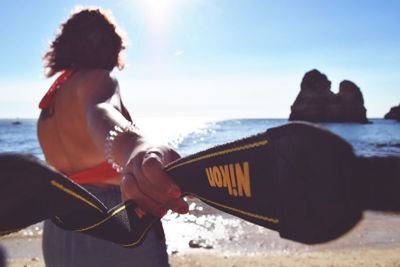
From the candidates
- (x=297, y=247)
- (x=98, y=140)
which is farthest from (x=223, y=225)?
(x=98, y=140)

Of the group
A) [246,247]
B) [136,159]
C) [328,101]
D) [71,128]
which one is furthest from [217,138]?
[136,159]

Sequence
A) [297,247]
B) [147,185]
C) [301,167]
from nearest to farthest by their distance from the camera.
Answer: [301,167], [147,185], [297,247]

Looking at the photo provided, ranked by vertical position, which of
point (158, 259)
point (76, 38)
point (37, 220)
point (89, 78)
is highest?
point (76, 38)

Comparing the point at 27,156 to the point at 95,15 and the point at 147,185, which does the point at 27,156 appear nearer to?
the point at 147,185

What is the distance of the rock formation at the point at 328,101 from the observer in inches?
4126

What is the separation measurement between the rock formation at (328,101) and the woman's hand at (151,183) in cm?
10669

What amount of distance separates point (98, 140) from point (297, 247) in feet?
28.1

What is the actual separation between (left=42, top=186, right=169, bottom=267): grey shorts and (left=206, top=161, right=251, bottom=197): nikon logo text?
4.18ft

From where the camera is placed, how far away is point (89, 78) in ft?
6.81

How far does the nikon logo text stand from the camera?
94 centimetres

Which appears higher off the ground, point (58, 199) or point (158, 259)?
point (58, 199)

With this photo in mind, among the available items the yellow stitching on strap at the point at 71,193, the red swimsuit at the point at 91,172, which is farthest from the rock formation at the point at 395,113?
the yellow stitching on strap at the point at 71,193

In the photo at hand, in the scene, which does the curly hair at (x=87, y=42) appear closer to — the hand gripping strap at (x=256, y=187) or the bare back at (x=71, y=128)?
the bare back at (x=71, y=128)

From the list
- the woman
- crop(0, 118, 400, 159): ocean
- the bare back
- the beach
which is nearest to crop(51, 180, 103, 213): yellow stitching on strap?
crop(0, 118, 400, 159): ocean
